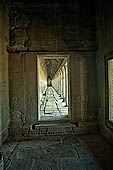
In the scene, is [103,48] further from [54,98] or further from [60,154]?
[54,98]

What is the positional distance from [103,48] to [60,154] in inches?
118

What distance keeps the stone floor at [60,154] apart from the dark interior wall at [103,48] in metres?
0.48

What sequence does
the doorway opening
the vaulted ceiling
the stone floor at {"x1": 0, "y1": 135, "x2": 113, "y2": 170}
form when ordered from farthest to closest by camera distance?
1. the vaulted ceiling
2. the doorway opening
3. the stone floor at {"x1": 0, "y1": 135, "x2": 113, "y2": 170}

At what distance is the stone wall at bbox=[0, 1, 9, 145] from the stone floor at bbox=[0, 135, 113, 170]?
53 cm

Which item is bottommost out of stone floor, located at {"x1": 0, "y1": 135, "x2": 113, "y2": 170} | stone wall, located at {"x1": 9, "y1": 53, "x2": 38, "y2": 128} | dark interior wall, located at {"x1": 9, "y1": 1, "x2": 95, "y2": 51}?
stone floor, located at {"x1": 0, "y1": 135, "x2": 113, "y2": 170}

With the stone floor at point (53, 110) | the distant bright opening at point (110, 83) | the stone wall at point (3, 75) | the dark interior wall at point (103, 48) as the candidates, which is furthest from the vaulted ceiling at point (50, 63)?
the distant bright opening at point (110, 83)

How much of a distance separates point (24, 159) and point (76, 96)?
9.06 ft

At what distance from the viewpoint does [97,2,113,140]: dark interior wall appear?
5.41 meters

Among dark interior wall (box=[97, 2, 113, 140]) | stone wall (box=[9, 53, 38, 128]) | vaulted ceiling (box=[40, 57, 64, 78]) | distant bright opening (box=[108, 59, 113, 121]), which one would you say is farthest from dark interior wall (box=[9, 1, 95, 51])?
vaulted ceiling (box=[40, 57, 64, 78])

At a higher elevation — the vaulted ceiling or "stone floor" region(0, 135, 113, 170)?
the vaulted ceiling

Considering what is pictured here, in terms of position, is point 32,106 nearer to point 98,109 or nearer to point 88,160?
point 98,109

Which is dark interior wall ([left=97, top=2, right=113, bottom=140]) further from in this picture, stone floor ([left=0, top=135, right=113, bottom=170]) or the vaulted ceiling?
the vaulted ceiling

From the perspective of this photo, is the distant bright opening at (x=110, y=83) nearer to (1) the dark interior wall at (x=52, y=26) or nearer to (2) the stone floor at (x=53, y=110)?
(1) the dark interior wall at (x=52, y=26)

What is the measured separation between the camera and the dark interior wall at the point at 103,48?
17.7 ft
